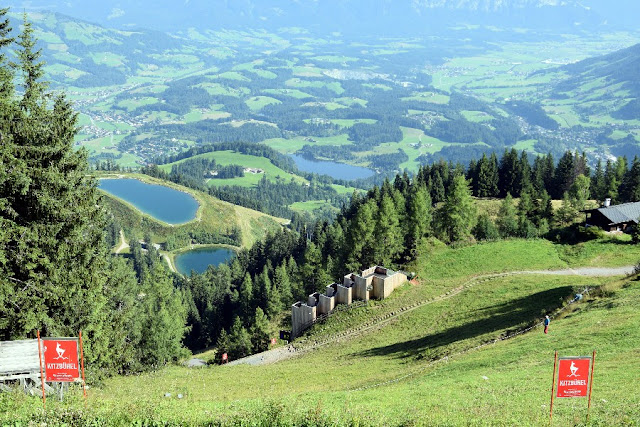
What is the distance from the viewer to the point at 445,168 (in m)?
112

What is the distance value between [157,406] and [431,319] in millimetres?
28634

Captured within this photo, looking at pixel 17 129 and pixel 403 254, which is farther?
pixel 403 254

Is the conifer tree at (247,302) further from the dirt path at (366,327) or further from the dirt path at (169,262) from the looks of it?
the dirt path at (169,262)

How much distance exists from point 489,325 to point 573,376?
21.7 m

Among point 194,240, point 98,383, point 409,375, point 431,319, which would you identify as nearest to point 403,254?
point 431,319

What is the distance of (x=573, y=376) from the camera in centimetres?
1792

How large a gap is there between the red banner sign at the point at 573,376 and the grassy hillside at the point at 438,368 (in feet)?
7.39

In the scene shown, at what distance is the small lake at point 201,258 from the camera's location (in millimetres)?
170375

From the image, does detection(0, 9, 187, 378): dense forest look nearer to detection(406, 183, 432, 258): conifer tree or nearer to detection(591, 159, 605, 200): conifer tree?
detection(406, 183, 432, 258): conifer tree

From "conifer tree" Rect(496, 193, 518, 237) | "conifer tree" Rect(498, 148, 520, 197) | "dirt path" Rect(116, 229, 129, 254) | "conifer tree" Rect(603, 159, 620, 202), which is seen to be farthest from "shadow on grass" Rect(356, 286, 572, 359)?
"dirt path" Rect(116, 229, 129, 254)

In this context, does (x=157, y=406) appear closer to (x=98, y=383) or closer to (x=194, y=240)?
(x=98, y=383)

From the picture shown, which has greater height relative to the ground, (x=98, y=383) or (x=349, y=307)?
(x=98, y=383)

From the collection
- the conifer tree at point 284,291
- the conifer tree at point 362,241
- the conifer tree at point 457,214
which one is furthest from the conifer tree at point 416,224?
the conifer tree at point 284,291

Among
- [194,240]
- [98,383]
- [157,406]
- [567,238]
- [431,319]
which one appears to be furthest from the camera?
[194,240]
